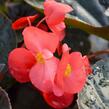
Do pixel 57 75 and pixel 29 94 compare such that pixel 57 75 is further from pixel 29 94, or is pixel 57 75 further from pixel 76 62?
pixel 29 94

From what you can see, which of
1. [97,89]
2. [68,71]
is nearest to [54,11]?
[68,71]

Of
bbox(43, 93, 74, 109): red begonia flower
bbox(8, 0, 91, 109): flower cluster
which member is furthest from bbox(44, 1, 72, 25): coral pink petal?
bbox(43, 93, 74, 109): red begonia flower

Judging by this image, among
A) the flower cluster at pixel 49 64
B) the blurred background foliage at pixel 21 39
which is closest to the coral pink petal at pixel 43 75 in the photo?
the flower cluster at pixel 49 64

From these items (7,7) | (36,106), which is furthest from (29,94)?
(7,7)

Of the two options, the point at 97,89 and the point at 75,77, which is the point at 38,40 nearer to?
the point at 75,77

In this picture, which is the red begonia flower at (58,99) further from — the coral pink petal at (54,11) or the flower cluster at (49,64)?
the coral pink petal at (54,11)

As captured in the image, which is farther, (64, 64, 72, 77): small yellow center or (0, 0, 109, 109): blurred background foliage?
(0, 0, 109, 109): blurred background foliage

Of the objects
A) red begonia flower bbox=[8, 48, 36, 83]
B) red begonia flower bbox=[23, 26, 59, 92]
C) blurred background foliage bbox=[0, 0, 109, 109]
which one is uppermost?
red begonia flower bbox=[23, 26, 59, 92]

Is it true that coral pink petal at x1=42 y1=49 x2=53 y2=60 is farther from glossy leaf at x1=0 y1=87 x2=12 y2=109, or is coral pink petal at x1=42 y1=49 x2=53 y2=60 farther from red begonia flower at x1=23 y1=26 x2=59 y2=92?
glossy leaf at x1=0 y1=87 x2=12 y2=109
